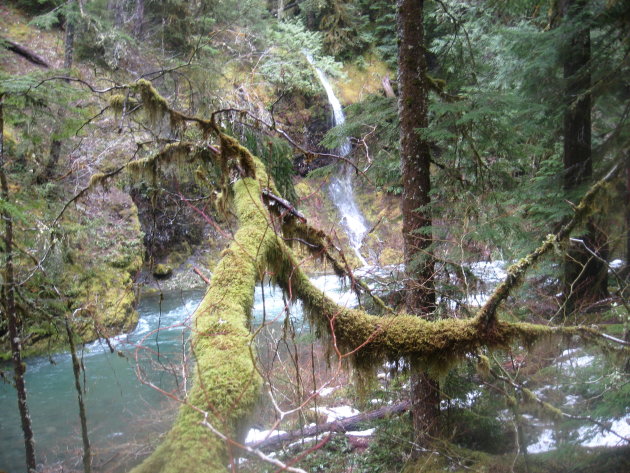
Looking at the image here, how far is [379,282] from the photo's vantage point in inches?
220

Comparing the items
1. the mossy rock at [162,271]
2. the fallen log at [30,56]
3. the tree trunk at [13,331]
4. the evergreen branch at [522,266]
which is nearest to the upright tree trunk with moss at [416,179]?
the evergreen branch at [522,266]

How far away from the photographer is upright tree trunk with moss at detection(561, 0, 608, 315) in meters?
5.34

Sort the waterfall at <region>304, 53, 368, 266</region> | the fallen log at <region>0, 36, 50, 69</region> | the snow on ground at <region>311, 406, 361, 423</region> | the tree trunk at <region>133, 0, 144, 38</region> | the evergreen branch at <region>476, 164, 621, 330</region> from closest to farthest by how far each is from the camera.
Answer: the evergreen branch at <region>476, 164, 621, 330</region>
the snow on ground at <region>311, 406, 361, 423</region>
the fallen log at <region>0, 36, 50, 69</region>
the tree trunk at <region>133, 0, 144, 38</region>
the waterfall at <region>304, 53, 368, 266</region>

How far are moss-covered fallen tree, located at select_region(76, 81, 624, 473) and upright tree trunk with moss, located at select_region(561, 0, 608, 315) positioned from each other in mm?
3240

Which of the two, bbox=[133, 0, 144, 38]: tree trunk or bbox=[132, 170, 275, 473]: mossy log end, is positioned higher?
bbox=[133, 0, 144, 38]: tree trunk

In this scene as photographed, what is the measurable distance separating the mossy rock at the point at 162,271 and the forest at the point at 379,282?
287cm

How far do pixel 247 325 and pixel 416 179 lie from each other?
374cm

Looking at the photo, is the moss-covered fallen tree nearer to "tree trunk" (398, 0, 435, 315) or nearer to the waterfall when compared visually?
"tree trunk" (398, 0, 435, 315)

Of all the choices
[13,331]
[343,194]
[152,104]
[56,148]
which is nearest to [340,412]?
[13,331]

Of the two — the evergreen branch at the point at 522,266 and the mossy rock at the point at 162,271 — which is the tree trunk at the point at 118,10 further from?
Answer: the evergreen branch at the point at 522,266

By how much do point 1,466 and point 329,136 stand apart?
25.1 feet

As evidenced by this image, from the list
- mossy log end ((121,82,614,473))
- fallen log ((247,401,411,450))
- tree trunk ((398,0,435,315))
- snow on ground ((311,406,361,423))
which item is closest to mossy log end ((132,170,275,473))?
mossy log end ((121,82,614,473))

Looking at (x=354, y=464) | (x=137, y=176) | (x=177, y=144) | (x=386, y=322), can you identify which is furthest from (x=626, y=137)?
(x=354, y=464)

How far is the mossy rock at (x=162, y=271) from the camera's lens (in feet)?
50.5
